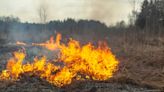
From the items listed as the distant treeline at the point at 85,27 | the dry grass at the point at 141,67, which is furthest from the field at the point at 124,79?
the distant treeline at the point at 85,27

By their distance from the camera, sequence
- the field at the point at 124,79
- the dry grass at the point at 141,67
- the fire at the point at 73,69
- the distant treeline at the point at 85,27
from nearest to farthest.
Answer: the field at the point at 124,79
the fire at the point at 73,69
the dry grass at the point at 141,67
the distant treeline at the point at 85,27

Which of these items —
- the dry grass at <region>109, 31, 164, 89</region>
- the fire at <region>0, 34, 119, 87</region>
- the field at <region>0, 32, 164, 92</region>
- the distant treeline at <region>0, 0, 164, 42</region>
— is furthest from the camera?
the distant treeline at <region>0, 0, 164, 42</region>

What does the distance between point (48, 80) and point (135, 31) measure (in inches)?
1564

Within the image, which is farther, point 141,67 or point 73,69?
point 141,67

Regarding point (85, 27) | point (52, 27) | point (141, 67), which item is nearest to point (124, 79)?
point (141, 67)

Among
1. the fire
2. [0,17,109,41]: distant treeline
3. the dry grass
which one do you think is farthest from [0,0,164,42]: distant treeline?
the fire

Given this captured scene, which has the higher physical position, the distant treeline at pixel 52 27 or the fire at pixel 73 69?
the distant treeline at pixel 52 27

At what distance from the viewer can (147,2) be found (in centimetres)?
7769

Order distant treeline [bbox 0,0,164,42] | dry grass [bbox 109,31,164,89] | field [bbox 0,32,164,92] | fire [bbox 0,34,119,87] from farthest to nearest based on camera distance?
distant treeline [bbox 0,0,164,42], dry grass [bbox 109,31,164,89], fire [bbox 0,34,119,87], field [bbox 0,32,164,92]

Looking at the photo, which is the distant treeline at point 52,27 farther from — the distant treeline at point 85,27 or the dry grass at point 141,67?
the dry grass at point 141,67

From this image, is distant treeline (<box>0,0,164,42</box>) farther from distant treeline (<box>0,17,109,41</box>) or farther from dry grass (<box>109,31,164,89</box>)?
dry grass (<box>109,31,164,89</box>)

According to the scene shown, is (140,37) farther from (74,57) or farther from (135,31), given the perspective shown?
(74,57)

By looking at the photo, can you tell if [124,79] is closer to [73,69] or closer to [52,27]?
[73,69]

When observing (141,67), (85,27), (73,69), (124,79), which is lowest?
(141,67)
